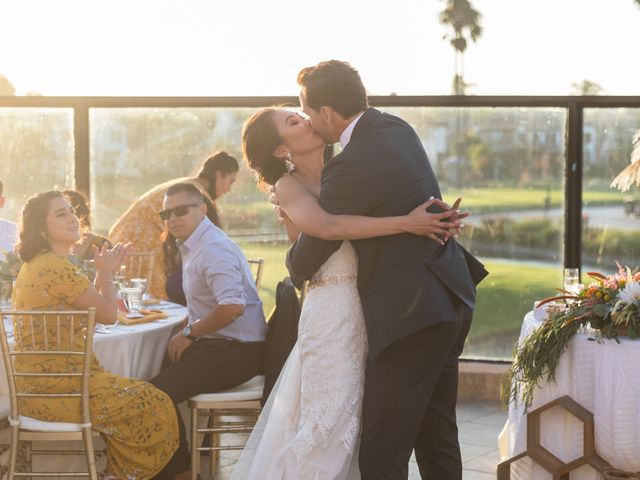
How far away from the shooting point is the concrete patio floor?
542cm

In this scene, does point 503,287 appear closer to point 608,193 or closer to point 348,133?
point 608,193

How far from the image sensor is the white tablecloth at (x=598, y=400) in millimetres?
4164

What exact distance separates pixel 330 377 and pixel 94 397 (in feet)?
4.73

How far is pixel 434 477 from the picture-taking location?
11.4 ft

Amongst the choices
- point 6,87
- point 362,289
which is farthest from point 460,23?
point 362,289

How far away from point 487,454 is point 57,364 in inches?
95.1

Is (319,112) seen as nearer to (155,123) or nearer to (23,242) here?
(23,242)

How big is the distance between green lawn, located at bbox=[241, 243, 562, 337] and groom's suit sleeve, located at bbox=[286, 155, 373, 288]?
13.4 feet

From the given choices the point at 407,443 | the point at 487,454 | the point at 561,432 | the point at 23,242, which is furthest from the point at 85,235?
the point at 407,443

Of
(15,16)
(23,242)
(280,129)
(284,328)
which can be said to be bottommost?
(284,328)

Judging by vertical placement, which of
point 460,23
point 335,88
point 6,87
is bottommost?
point 335,88

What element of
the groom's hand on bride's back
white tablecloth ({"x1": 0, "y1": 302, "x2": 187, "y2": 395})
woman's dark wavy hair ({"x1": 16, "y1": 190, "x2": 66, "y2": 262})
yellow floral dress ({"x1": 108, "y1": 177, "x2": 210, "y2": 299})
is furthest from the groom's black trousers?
yellow floral dress ({"x1": 108, "y1": 177, "x2": 210, "y2": 299})

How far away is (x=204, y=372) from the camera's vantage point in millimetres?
4809

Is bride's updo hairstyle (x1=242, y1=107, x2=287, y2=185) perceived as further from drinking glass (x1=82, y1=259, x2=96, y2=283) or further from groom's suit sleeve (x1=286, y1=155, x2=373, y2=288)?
drinking glass (x1=82, y1=259, x2=96, y2=283)
